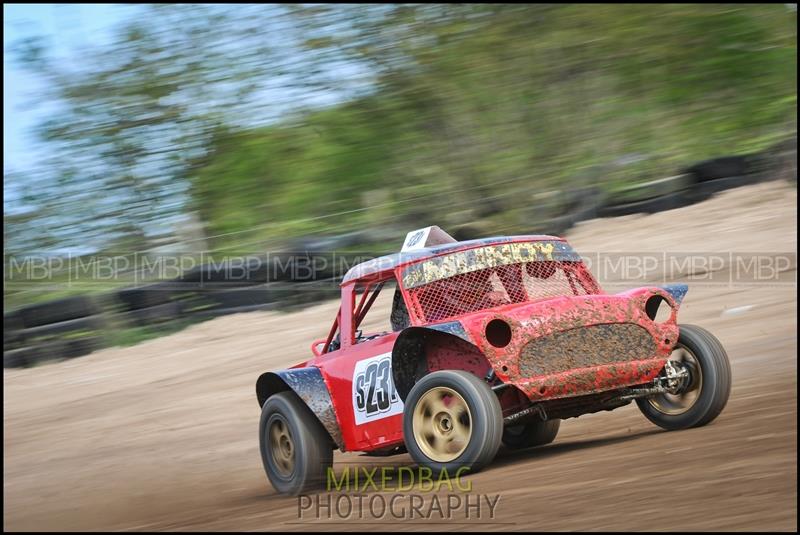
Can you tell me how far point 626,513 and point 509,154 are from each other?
14028mm

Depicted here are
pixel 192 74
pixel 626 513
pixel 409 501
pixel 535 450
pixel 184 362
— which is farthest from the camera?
pixel 192 74

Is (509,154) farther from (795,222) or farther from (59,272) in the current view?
(59,272)

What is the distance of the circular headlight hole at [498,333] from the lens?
679 cm

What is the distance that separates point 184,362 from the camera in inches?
594

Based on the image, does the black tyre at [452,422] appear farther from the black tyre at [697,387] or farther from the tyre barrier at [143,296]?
the tyre barrier at [143,296]

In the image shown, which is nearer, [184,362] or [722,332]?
[722,332]

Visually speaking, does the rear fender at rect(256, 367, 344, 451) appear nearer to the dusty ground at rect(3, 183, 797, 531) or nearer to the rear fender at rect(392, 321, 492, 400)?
the dusty ground at rect(3, 183, 797, 531)

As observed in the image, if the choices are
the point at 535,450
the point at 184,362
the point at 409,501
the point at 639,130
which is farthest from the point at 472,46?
the point at 409,501

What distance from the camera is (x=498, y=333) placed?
682cm

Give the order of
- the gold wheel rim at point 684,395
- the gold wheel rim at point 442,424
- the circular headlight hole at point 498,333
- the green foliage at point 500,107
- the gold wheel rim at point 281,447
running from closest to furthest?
the gold wheel rim at point 442,424
the circular headlight hole at point 498,333
the gold wheel rim at point 684,395
the gold wheel rim at point 281,447
the green foliage at point 500,107

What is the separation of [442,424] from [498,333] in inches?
26.7

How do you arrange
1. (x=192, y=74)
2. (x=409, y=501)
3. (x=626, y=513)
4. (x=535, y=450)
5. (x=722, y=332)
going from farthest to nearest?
(x=192, y=74) → (x=722, y=332) → (x=535, y=450) → (x=409, y=501) → (x=626, y=513)

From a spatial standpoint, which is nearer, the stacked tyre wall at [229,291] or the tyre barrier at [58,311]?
the stacked tyre wall at [229,291]

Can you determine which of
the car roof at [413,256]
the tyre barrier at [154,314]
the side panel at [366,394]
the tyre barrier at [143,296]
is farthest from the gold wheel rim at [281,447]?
the tyre barrier at [143,296]
